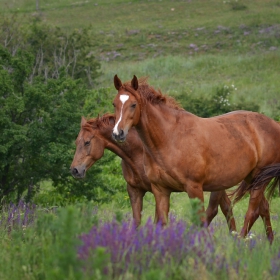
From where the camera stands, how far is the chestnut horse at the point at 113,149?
8891 mm

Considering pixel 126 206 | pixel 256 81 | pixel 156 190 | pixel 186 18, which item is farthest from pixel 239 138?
pixel 186 18

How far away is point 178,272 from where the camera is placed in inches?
188

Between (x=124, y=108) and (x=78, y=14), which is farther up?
(x=124, y=108)

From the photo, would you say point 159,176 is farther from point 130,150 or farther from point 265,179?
point 265,179

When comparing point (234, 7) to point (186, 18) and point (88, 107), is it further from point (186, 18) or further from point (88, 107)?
point (88, 107)

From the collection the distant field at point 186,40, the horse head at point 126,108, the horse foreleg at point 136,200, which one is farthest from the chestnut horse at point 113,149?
the distant field at point 186,40

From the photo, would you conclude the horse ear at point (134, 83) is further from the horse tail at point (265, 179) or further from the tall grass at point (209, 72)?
the tall grass at point (209, 72)

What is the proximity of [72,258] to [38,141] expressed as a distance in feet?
25.5

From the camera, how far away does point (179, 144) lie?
7785 mm

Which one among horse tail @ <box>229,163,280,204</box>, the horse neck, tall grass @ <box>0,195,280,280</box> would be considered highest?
tall grass @ <box>0,195,280,280</box>

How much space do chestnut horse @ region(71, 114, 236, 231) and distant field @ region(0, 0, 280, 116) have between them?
653 inches

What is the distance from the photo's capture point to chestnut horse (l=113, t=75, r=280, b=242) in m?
7.59

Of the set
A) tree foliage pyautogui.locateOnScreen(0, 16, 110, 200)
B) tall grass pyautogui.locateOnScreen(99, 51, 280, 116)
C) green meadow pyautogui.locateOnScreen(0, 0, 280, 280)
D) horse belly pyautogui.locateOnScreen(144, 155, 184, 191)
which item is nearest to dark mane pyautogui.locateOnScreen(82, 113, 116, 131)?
green meadow pyautogui.locateOnScreen(0, 0, 280, 280)

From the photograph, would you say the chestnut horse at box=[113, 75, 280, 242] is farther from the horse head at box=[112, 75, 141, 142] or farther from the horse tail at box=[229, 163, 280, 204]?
the horse tail at box=[229, 163, 280, 204]
